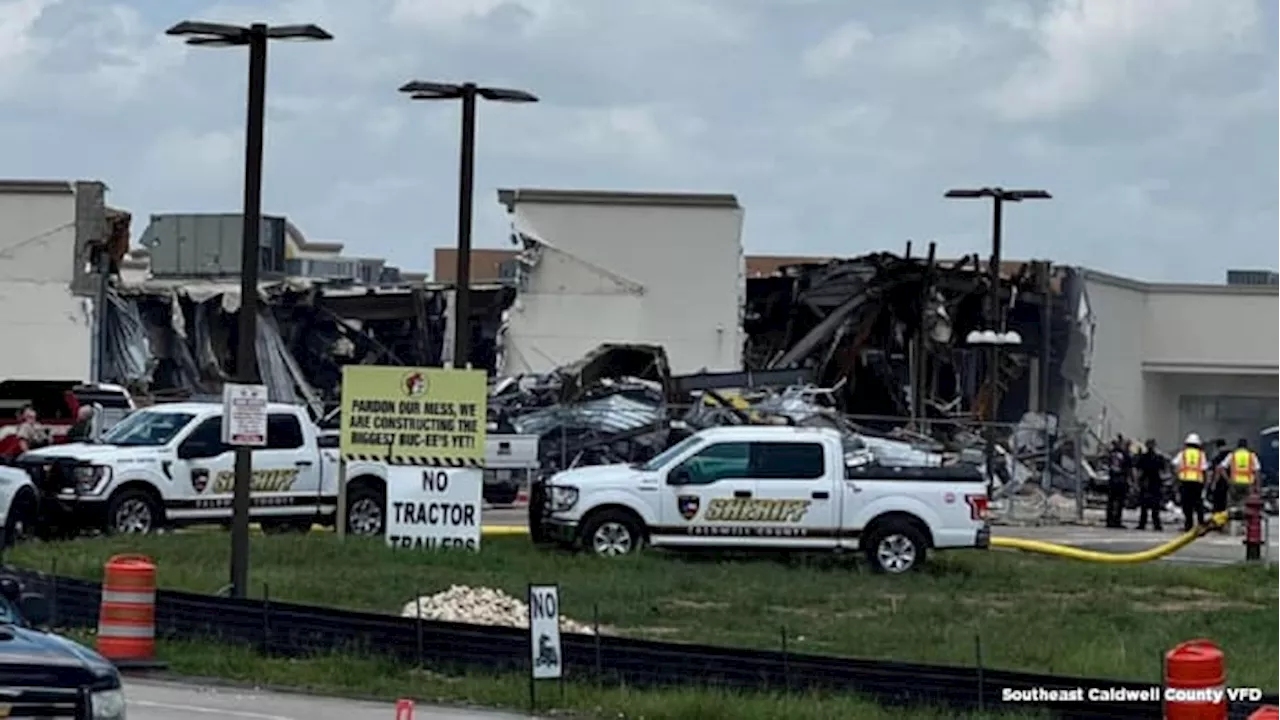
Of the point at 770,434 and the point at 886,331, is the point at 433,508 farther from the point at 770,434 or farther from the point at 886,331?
the point at 886,331

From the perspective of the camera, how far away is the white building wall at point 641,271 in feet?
185

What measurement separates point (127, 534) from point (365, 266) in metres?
43.5

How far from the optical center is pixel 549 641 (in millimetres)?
18047

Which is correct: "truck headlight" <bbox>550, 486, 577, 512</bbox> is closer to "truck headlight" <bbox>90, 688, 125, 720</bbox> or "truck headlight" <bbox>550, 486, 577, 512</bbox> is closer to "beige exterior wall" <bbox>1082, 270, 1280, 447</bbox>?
"truck headlight" <bbox>90, 688, 125, 720</bbox>

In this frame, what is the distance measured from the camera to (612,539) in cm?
2903

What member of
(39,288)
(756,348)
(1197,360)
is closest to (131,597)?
(39,288)

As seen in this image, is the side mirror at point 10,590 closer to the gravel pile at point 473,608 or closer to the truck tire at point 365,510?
the gravel pile at point 473,608

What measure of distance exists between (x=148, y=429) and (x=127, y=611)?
11.9 meters

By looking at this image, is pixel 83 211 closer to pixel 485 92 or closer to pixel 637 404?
pixel 637 404

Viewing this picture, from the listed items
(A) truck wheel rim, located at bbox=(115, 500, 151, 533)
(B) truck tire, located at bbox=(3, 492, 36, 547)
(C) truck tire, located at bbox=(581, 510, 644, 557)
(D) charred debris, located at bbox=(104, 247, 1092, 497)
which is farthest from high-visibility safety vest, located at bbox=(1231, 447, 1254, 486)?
(B) truck tire, located at bbox=(3, 492, 36, 547)

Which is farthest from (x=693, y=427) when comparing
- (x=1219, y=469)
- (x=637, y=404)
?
(x=1219, y=469)

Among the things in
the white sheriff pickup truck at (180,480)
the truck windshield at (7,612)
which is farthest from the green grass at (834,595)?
the truck windshield at (7,612)

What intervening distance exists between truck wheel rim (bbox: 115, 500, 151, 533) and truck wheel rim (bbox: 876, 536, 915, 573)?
942 cm

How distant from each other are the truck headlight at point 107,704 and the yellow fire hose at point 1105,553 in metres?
23.2
